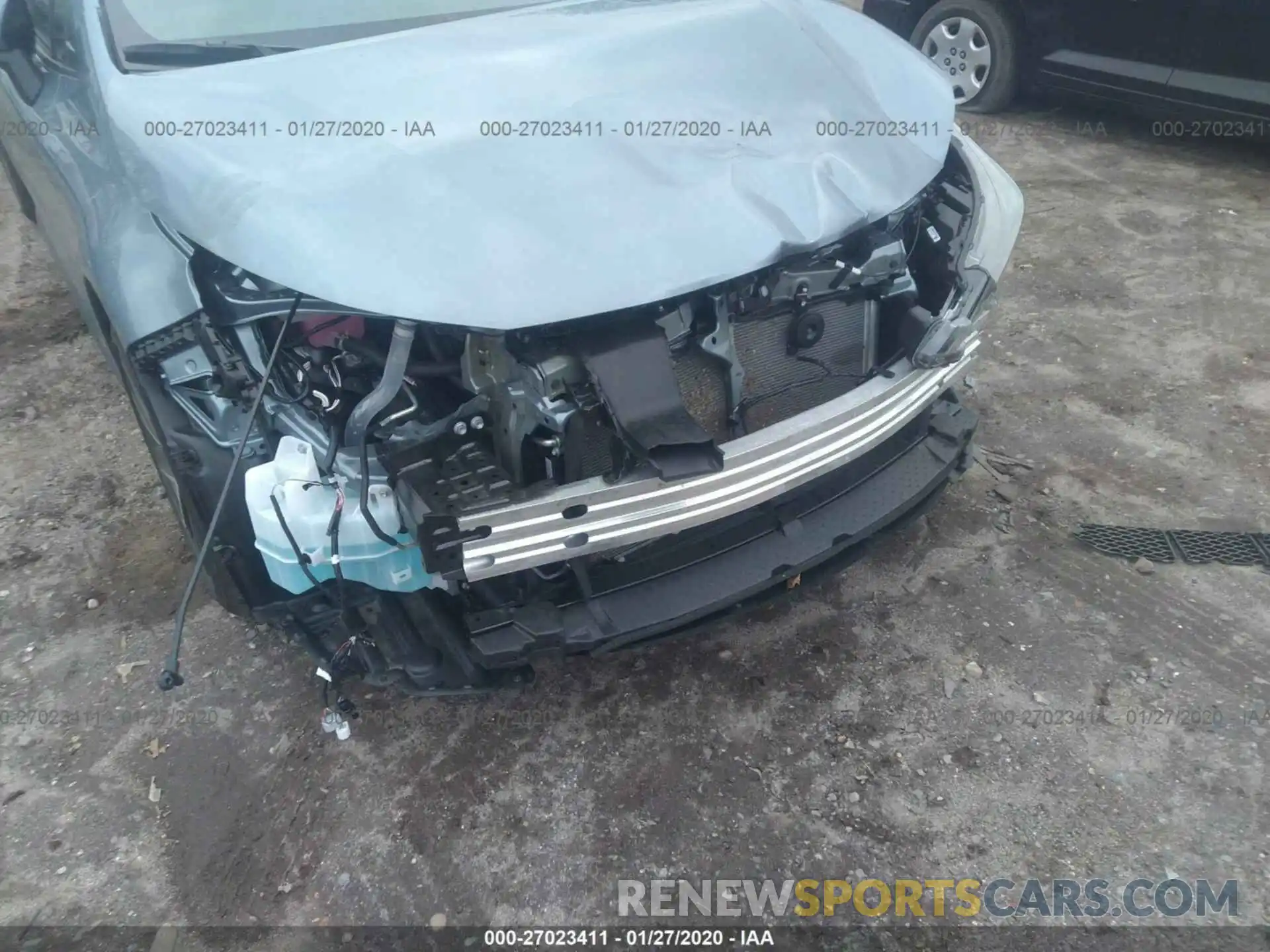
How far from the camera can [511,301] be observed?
65.0 inches

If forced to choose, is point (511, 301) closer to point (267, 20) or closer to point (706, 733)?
point (706, 733)

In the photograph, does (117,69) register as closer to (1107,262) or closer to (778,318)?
(778,318)

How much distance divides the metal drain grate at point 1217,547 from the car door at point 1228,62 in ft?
10.4

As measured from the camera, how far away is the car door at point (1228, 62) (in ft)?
14.6

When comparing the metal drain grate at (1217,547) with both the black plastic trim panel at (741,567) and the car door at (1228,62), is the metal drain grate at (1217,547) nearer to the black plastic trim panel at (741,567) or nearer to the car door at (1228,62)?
the black plastic trim panel at (741,567)

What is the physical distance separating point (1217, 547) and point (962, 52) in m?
4.29

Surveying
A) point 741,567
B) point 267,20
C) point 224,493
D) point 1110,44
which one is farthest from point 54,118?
point 1110,44

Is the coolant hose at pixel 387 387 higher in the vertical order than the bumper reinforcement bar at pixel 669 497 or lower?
higher

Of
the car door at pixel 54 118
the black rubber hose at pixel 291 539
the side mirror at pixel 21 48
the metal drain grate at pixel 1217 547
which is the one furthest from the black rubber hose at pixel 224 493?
the metal drain grate at pixel 1217 547

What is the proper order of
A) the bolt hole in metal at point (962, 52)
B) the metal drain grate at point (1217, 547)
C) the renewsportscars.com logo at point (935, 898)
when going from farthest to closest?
the bolt hole in metal at point (962, 52), the metal drain grate at point (1217, 547), the renewsportscars.com logo at point (935, 898)

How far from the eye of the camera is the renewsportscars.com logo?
186cm

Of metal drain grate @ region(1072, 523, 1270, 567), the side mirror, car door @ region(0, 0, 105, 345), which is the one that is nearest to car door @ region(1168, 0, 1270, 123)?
metal drain grate @ region(1072, 523, 1270, 567)

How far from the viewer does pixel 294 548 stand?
5.71 feet

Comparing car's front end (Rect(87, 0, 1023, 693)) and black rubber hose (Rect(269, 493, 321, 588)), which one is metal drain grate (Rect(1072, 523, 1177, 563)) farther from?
black rubber hose (Rect(269, 493, 321, 588))
